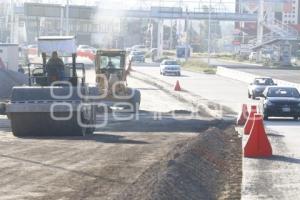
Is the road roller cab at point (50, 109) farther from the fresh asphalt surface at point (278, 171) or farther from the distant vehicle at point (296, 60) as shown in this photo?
the distant vehicle at point (296, 60)

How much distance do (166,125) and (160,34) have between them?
112 meters

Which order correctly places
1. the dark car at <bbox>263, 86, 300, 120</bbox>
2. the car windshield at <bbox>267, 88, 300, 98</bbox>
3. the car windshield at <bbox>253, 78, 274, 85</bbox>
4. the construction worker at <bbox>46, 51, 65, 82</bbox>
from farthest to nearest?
the car windshield at <bbox>253, 78, 274, 85</bbox>
the car windshield at <bbox>267, 88, 300, 98</bbox>
the dark car at <bbox>263, 86, 300, 120</bbox>
the construction worker at <bbox>46, 51, 65, 82</bbox>

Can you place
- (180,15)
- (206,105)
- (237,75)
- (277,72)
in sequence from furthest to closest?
(180,15)
(277,72)
(237,75)
(206,105)

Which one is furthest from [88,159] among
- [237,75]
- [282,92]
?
[237,75]

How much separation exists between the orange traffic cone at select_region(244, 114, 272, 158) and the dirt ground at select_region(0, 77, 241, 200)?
1.19 feet

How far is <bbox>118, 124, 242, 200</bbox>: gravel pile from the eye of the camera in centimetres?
1320

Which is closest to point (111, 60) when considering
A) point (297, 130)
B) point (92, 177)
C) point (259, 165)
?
point (297, 130)

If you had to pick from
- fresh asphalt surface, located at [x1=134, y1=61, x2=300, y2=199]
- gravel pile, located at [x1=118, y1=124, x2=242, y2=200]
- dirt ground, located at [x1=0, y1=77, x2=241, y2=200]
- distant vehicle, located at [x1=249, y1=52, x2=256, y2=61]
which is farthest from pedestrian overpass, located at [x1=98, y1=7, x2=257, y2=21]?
gravel pile, located at [x1=118, y1=124, x2=242, y2=200]

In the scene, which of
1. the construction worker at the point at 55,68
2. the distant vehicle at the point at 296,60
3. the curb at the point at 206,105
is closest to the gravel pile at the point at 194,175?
the construction worker at the point at 55,68

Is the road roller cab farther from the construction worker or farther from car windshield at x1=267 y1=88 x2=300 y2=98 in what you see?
car windshield at x1=267 y1=88 x2=300 y2=98

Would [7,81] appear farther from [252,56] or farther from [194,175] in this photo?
[252,56]

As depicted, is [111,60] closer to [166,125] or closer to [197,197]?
[166,125]

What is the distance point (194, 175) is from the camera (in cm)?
1590

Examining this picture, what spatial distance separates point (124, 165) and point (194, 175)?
172cm
